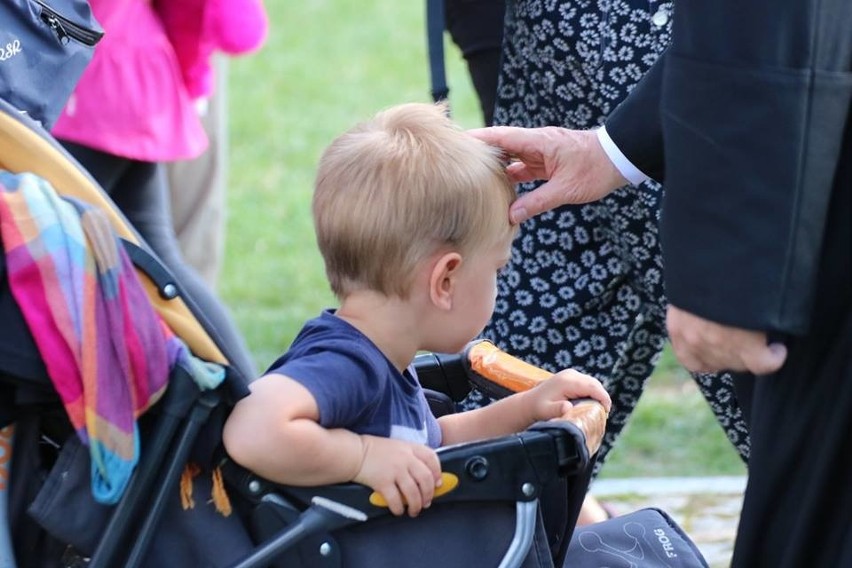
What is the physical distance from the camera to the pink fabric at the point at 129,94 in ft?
12.4

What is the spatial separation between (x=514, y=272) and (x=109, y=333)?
132 cm

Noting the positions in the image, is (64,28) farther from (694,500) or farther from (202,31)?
(694,500)

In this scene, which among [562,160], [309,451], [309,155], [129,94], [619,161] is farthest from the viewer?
[309,155]

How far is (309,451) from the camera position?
7.00 ft

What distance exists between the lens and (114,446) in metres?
2.05

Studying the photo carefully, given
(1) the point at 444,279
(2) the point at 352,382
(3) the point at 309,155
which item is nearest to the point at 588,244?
(1) the point at 444,279

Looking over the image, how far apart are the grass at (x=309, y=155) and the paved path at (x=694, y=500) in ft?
0.62

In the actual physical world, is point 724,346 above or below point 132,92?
above

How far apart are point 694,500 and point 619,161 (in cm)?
200

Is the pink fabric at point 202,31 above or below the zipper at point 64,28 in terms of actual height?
below

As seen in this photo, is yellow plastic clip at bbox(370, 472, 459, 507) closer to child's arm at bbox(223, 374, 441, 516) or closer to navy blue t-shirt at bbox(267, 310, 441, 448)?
child's arm at bbox(223, 374, 441, 516)

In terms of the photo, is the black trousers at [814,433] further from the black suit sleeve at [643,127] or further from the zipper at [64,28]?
the zipper at [64,28]

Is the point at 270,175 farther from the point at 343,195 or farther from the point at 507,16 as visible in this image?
the point at 343,195

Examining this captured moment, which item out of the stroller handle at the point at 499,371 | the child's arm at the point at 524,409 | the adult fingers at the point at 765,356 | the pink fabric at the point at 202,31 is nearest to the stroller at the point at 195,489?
the child's arm at the point at 524,409
